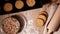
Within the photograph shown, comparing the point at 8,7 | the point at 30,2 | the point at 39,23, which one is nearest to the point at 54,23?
the point at 39,23

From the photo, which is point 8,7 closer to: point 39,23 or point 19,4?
point 19,4

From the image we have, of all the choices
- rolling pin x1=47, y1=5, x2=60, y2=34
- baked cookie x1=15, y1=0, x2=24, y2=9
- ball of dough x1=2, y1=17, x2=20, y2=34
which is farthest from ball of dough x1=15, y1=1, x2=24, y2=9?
rolling pin x1=47, y1=5, x2=60, y2=34

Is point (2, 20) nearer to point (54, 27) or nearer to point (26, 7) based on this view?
point (26, 7)

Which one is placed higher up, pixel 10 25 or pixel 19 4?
pixel 19 4

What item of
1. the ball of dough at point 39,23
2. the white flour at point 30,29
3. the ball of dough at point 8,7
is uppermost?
the ball of dough at point 8,7

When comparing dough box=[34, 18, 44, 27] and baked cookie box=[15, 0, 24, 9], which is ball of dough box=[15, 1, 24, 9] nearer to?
baked cookie box=[15, 0, 24, 9]

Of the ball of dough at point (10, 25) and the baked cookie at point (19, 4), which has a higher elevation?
the baked cookie at point (19, 4)

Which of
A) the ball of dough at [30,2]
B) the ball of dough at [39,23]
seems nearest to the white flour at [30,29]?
the ball of dough at [39,23]

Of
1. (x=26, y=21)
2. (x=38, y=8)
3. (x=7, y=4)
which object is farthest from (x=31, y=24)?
(x=7, y=4)

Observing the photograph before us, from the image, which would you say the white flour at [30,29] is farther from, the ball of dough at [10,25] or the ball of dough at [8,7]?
the ball of dough at [8,7]
